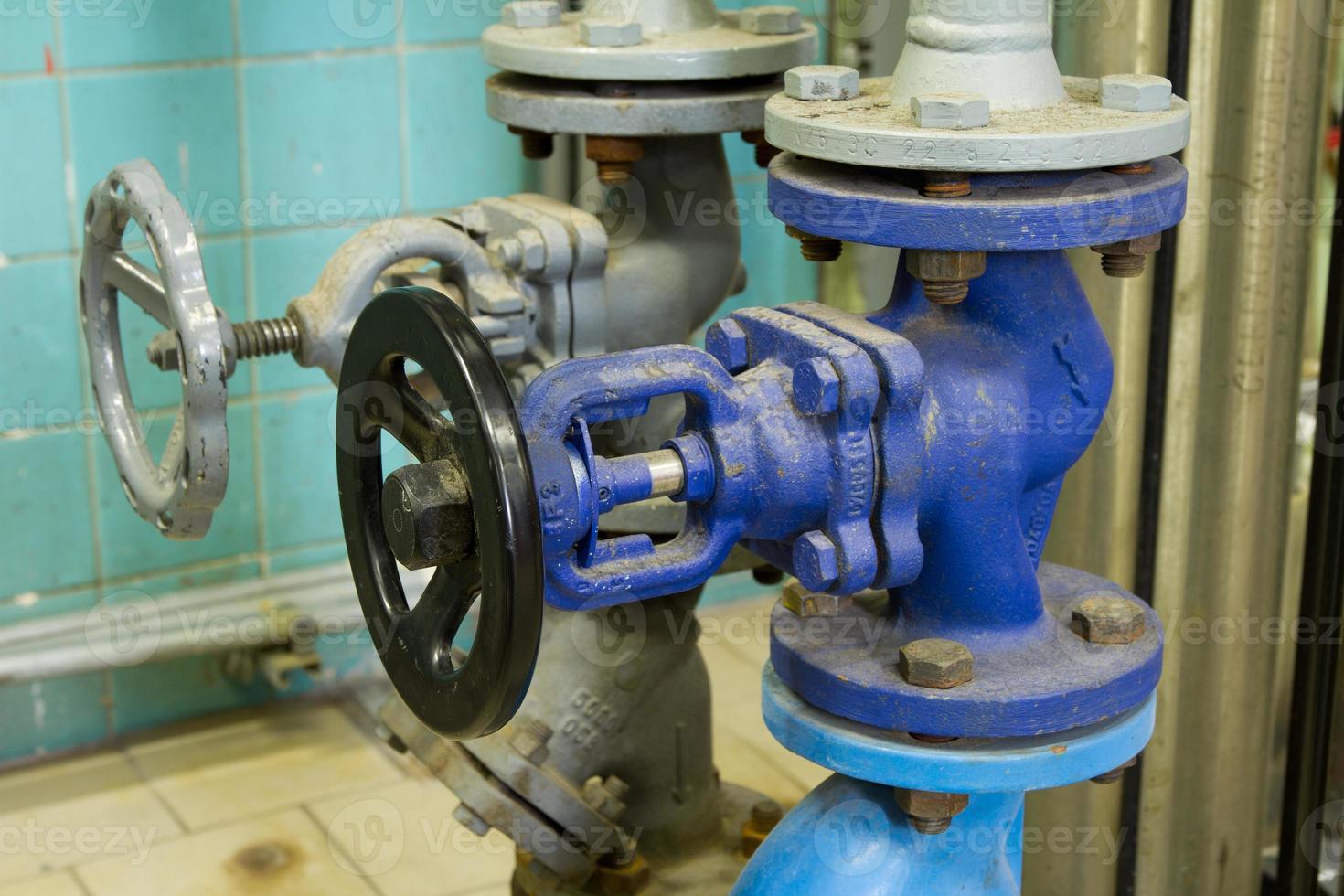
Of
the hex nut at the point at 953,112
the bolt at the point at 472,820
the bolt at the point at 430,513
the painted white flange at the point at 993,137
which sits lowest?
the bolt at the point at 472,820

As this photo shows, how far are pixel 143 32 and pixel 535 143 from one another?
29.9 inches

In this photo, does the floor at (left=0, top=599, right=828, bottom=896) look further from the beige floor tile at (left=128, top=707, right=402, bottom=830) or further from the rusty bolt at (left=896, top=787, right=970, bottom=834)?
the rusty bolt at (left=896, top=787, right=970, bottom=834)

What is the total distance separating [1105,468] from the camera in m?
1.56

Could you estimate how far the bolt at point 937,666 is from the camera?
1171 mm

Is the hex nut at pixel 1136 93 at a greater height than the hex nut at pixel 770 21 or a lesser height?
lesser

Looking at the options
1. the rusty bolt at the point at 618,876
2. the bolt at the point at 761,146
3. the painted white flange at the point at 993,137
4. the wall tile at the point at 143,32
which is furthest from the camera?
the wall tile at the point at 143,32

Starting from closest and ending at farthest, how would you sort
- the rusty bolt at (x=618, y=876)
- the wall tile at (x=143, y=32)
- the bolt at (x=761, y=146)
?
the bolt at (x=761, y=146) → the rusty bolt at (x=618, y=876) → the wall tile at (x=143, y=32)

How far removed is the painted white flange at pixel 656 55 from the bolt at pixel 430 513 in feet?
1.86

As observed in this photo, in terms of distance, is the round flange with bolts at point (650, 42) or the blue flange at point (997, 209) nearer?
the blue flange at point (997, 209)

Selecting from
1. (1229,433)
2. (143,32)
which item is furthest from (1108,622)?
(143,32)

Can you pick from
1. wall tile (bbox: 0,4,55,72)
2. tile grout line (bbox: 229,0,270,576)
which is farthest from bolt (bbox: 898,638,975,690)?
wall tile (bbox: 0,4,55,72)

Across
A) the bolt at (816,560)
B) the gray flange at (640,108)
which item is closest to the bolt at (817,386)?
the bolt at (816,560)

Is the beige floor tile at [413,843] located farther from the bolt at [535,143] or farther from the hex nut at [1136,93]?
the hex nut at [1136,93]

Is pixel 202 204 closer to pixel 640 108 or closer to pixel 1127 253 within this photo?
pixel 640 108
